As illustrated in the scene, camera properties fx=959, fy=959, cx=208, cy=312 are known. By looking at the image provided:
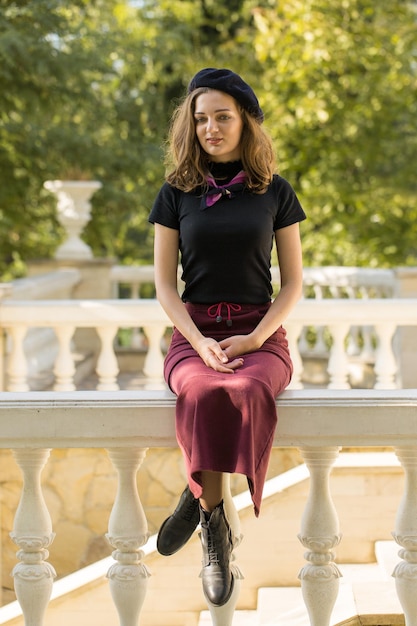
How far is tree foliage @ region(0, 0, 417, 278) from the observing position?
10227mm

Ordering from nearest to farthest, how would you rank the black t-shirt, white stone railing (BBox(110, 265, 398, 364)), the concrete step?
the black t-shirt → the concrete step → white stone railing (BBox(110, 265, 398, 364))

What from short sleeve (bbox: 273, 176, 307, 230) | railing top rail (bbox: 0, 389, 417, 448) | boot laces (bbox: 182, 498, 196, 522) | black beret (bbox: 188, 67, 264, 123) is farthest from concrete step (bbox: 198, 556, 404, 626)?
black beret (bbox: 188, 67, 264, 123)

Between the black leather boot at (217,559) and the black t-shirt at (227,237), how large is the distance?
68 centimetres

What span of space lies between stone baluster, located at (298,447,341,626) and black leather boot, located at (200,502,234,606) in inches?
7.4

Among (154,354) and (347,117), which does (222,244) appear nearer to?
(154,354)

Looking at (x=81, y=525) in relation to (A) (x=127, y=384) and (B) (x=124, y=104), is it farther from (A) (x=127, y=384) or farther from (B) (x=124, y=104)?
(B) (x=124, y=104)

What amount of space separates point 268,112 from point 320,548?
38.2ft

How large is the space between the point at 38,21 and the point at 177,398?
7.69m

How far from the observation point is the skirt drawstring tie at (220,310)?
2.76 metres

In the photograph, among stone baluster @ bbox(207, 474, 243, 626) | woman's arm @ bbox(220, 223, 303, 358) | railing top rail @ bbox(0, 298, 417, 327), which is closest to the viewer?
stone baluster @ bbox(207, 474, 243, 626)

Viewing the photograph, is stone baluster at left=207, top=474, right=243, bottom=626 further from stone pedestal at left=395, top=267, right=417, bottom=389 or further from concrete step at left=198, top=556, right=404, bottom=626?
stone pedestal at left=395, top=267, right=417, bottom=389

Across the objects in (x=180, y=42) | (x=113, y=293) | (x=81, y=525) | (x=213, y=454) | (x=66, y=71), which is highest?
(x=180, y=42)

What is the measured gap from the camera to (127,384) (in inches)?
344

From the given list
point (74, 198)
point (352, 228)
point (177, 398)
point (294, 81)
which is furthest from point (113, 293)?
point (177, 398)
